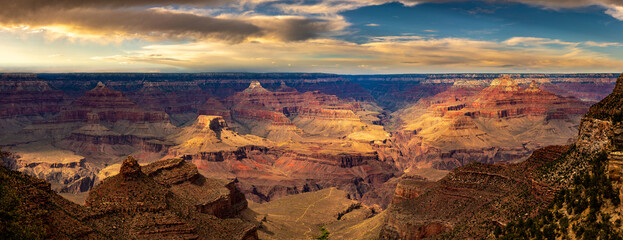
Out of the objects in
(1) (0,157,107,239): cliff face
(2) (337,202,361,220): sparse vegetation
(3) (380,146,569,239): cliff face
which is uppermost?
(1) (0,157,107,239): cliff face

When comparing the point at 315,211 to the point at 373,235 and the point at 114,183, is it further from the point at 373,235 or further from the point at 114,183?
the point at 114,183

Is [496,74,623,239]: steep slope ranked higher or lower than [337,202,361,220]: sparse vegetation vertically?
higher

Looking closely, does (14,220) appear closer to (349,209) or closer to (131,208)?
(131,208)

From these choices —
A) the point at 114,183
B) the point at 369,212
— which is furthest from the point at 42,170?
the point at 114,183

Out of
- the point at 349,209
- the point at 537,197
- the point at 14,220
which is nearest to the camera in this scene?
the point at 14,220

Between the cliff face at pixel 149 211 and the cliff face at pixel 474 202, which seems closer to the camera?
the cliff face at pixel 474 202

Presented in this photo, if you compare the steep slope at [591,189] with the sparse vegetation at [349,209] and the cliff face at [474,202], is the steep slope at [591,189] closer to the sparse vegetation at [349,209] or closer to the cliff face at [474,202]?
the cliff face at [474,202]

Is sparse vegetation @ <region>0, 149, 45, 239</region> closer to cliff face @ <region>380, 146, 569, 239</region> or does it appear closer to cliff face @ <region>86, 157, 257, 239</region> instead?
cliff face @ <region>86, 157, 257, 239</region>

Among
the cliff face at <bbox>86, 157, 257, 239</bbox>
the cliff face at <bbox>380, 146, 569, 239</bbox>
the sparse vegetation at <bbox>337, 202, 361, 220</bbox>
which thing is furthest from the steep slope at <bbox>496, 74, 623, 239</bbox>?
the sparse vegetation at <bbox>337, 202, 361, 220</bbox>

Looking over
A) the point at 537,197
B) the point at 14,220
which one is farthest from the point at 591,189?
the point at 14,220

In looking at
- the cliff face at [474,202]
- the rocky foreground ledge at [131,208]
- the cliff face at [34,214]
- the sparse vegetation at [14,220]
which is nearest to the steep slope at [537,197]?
the cliff face at [474,202]

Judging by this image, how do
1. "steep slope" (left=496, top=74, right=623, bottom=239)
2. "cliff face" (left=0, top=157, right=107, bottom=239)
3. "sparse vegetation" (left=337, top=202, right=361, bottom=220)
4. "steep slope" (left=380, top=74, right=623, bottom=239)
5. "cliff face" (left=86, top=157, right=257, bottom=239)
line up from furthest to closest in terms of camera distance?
"sparse vegetation" (left=337, top=202, right=361, bottom=220) → "cliff face" (left=86, top=157, right=257, bottom=239) → "cliff face" (left=0, top=157, right=107, bottom=239) → "steep slope" (left=380, top=74, right=623, bottom=239) → "steep slope" (left=496, top=74, right=623, bottom=239)
